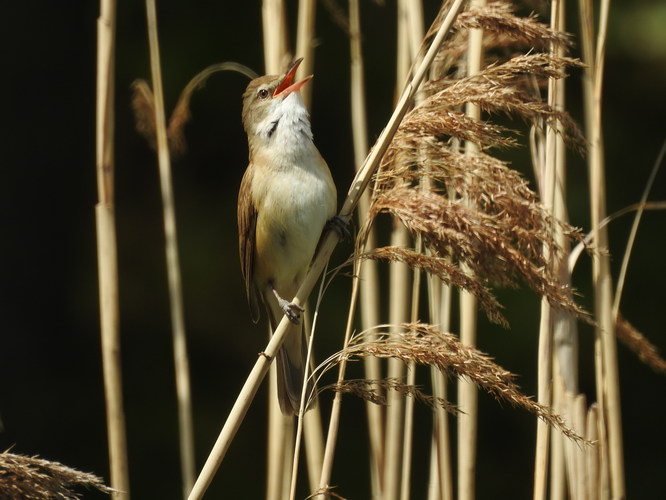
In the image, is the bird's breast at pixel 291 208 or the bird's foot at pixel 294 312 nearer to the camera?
the bird's foot at pixel 294 312

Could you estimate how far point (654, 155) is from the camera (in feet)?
15.9

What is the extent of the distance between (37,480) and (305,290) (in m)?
0.55

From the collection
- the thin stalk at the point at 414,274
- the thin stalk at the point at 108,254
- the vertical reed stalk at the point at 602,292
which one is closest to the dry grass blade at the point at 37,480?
the thin stalk at the point at 108,254

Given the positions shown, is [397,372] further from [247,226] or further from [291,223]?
[247,226]

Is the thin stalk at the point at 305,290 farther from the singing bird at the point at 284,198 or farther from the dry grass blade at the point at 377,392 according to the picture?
the singing bird at the point at 284,198

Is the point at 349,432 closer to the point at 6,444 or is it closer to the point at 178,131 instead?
the point at 6,444

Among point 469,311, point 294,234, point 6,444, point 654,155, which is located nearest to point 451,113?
point 469,311

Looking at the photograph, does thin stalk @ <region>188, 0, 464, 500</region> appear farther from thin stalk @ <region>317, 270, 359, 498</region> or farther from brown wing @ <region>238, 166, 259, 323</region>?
brown wing @ <region>238, 166, 259, 323</region>

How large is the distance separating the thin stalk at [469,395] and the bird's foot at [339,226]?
0.30 metres

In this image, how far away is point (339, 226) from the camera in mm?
2135

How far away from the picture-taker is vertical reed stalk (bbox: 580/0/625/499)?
1.89m

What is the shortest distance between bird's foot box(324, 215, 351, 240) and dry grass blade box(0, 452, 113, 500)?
82cm

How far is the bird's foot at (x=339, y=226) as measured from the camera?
208 cm

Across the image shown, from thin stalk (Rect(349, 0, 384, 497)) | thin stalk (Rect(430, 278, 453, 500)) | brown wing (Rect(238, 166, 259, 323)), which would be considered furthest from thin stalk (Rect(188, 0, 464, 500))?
brown wing (Rect(238, 166, 259, 323))
